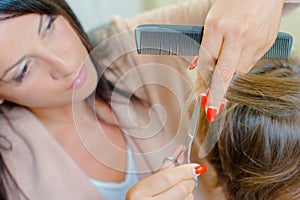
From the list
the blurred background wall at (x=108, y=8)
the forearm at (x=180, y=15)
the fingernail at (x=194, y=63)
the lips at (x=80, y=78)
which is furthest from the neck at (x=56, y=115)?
the blurred background wall at (x=108, y=8)

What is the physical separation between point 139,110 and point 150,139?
0.06 m

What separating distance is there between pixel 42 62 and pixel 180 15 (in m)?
0.37

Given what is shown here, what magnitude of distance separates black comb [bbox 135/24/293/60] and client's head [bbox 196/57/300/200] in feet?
0.29

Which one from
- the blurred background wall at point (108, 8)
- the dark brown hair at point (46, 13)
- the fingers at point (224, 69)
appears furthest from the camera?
the blurred background wall at point (108, 8)

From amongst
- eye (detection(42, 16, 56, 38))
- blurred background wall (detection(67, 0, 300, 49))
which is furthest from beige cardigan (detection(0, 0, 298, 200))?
blurred background wall (detection(67, 0, 300, 49))

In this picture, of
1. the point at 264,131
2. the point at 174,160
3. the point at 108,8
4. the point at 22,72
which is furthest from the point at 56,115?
the point at 108,8

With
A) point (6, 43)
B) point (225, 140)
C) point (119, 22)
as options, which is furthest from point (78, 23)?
point (225, 140)

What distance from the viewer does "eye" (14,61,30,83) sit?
2.51 ft

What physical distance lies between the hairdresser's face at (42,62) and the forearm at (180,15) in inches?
8.8

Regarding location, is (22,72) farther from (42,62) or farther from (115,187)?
(115,187)

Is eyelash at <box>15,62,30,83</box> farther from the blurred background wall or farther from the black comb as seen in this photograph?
the blurred background wall

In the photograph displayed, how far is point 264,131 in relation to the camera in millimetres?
738

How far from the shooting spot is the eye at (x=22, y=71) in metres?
0.76

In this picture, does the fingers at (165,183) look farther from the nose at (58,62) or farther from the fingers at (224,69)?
the nose at (58,62)
